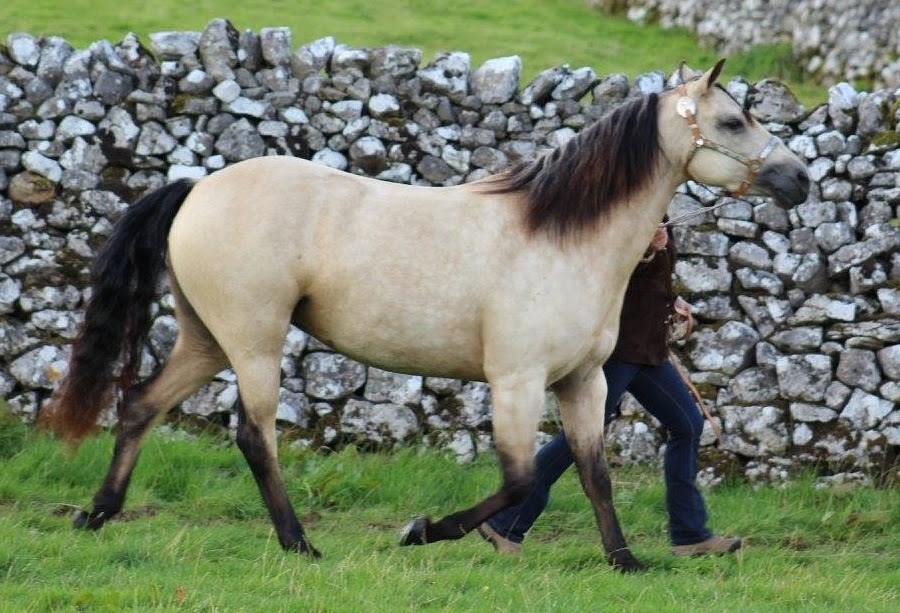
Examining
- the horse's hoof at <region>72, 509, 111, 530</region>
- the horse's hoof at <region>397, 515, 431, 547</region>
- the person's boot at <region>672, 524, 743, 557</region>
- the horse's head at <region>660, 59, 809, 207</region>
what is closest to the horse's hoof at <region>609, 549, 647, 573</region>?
the person's boot at <region>672, 524, 743, 557</region>

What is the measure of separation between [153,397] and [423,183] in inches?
114

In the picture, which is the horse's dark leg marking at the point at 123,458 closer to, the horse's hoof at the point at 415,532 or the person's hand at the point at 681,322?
the horse's hoof at the point at 415,532

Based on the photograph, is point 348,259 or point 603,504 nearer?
point 348,259

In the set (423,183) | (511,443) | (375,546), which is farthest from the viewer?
(423,183)

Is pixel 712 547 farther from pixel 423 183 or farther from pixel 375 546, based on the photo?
pixel 423 183

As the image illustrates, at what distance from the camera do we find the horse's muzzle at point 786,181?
6.25 meters

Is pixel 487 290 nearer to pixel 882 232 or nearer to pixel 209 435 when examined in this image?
pixel 209 435

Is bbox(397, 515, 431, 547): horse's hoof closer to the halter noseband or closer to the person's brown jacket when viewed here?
the person's brown jacket

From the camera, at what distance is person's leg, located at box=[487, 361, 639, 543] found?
264 inches

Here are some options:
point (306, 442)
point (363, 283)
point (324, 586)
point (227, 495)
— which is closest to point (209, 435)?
point (306, 442)

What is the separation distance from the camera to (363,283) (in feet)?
20.4

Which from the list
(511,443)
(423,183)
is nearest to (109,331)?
(511,443)

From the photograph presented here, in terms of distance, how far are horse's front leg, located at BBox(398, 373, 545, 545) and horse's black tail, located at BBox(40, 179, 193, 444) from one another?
1.72 m

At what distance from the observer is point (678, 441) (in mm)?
6832
